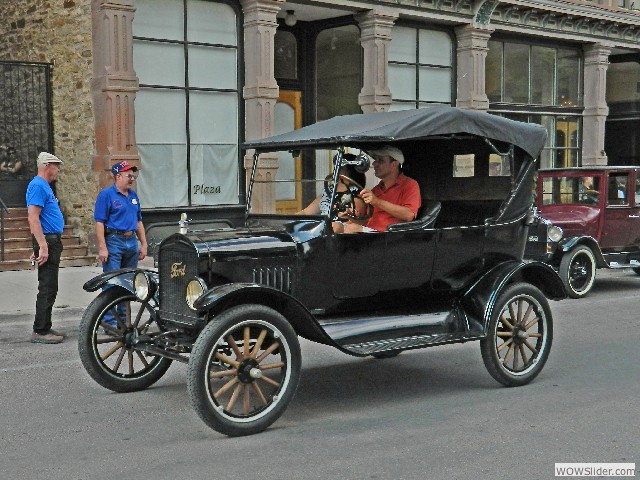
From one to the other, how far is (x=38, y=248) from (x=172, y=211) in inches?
309

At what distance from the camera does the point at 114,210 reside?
9.23 meters

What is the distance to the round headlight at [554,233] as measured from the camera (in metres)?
12.4

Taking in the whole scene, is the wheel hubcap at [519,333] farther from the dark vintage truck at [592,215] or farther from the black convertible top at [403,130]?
the dark vintage truck at [592,215]

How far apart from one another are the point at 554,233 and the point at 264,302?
7460 millimetres

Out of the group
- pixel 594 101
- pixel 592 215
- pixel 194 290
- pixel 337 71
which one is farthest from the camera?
pixel 594 101

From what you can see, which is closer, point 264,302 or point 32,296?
point 264,302

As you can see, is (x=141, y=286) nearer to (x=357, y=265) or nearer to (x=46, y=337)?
(x=357, y=265)

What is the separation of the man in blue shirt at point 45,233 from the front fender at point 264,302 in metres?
3.67

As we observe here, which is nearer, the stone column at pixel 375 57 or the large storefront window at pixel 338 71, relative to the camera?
the stone column at pixel 375 57

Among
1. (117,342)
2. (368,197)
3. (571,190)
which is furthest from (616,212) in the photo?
(117,342)

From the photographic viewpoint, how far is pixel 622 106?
28.0 metres

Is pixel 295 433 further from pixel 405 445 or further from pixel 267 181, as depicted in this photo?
pixel 267 181

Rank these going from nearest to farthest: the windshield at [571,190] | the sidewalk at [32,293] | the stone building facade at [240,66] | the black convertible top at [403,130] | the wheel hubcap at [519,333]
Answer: the black convertible top at [403,130] → the wheel hubcap at [519,333] → the sidewalk at [32,293] → the windshield at [571,190] → the stone building facade at [240,66]

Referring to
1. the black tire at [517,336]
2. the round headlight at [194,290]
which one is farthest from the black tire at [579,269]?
the round headlight at [194,290]
